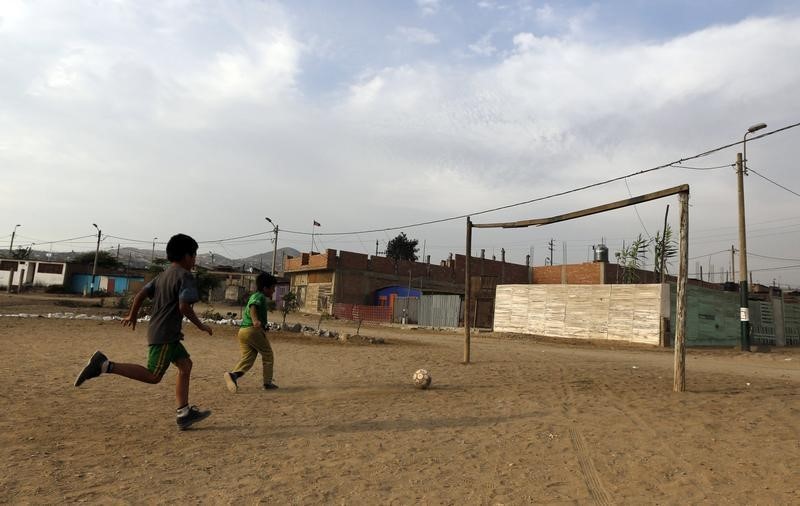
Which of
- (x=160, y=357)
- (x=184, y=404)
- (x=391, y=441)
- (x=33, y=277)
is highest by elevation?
(x=33, y=277)

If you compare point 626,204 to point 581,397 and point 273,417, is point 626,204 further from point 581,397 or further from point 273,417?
point 273,417

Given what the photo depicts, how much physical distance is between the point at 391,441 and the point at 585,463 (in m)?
1.73

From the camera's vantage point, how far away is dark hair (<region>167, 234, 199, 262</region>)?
4844mm

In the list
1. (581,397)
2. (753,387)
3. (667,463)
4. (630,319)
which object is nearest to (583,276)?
(630,319)

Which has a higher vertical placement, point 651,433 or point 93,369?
point 93,369

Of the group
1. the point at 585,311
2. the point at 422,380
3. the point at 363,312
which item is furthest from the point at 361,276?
the point at 422,380

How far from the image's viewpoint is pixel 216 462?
384cm

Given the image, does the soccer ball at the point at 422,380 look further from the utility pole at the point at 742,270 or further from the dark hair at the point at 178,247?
the utility pole at the point at 742,270

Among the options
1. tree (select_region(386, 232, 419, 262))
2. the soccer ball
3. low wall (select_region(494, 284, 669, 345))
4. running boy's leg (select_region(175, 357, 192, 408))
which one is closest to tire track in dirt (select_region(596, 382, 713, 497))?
the soccer ball

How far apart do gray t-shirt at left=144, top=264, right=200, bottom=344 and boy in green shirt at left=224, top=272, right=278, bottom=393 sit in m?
1.87

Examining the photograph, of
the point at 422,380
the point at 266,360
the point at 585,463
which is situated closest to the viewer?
the point at 585,463

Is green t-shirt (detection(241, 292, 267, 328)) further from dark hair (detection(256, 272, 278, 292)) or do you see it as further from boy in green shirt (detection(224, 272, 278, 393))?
dark hair (detection(256, 272, 278, 292))

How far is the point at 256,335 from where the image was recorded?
6.63m

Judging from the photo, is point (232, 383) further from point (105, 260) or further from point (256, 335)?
point (105, 260)
